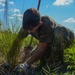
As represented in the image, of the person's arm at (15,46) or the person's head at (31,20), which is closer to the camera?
the person's head at (31,20)

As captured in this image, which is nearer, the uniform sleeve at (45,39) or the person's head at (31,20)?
the person's head at (31,20)

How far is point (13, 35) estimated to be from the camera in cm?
542

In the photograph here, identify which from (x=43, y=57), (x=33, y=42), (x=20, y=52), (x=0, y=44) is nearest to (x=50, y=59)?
(x=43, y=57)

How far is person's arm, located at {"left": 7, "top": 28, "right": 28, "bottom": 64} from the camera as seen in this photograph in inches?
211

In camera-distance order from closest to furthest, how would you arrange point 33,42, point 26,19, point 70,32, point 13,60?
point 26,19
point 13,60
point 70,32
point 33,42

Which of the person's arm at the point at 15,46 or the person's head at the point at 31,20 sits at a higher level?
the person's head at the point at 31,20

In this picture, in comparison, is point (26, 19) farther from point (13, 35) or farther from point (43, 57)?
point (43, 57)

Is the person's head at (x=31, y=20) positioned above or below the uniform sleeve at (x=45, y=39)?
above

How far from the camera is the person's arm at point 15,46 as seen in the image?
5352 mm

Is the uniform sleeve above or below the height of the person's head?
below

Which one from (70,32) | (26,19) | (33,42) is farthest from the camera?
(33,42)

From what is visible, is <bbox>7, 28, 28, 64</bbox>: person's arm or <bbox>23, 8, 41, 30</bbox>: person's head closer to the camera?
<bbox>23, 8, 41, 30</bbox>: person's head

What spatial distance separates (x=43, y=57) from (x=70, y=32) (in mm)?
704

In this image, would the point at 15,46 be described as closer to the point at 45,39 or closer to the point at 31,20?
the point at 45,39
